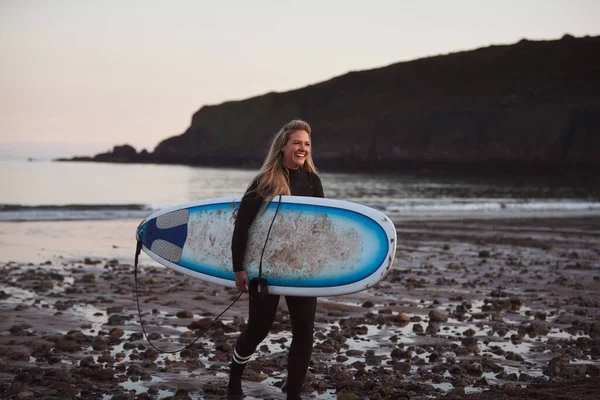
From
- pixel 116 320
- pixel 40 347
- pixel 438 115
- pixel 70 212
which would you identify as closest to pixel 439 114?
pixel 438 115

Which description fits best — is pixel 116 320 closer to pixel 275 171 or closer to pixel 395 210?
pixel 275 171

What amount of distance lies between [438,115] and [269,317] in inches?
4187

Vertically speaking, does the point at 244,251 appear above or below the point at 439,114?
below

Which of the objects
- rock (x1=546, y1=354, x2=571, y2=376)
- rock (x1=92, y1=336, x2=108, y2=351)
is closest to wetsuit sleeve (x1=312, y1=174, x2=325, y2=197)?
rock (x1=546, y1=354, x2=571, y2=376)

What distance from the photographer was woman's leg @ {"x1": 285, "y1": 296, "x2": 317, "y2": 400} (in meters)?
3.96

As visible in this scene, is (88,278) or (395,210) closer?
(88,278)

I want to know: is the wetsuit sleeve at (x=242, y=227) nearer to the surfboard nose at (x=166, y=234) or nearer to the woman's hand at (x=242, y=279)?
the woman's hand at (x=242, y=279)

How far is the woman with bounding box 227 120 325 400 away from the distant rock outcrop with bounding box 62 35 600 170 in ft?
264

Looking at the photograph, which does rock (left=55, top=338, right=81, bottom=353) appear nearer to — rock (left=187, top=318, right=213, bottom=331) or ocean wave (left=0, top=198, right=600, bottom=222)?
rock (left=187, top=318, right=213, bottom=331)

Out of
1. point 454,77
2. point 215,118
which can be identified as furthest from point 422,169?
point 215,118

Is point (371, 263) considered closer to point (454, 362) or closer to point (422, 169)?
point (454, 362)

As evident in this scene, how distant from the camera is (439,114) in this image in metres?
107

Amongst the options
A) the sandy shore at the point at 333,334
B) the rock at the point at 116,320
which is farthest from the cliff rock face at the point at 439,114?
the rock at the point at 116,320

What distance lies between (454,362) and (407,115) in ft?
358
